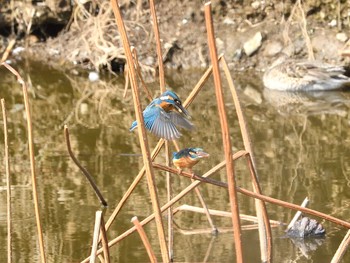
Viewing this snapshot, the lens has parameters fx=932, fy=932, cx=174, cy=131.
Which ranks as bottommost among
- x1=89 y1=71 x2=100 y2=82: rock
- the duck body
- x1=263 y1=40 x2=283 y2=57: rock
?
the duck body

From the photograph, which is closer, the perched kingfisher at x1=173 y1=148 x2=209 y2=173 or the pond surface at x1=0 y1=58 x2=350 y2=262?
the perched kingfisher at x1=173 y1=148 x2=209 y2=173

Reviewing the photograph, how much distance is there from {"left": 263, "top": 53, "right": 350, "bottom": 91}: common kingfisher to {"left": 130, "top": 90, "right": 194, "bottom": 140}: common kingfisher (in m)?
4.68

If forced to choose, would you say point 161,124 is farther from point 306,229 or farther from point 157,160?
point 157,160

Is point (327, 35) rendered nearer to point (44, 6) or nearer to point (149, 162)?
point (44, 6)

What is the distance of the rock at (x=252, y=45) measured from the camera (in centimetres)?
864

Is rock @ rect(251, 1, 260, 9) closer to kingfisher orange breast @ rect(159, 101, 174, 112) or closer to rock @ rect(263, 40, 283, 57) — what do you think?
rock @ rect(263, 40, 283, 57)

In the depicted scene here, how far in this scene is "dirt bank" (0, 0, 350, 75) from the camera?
860cm

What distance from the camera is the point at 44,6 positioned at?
945 cm

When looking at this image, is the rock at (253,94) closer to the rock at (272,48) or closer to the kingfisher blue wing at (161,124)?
the rock at (272,48)

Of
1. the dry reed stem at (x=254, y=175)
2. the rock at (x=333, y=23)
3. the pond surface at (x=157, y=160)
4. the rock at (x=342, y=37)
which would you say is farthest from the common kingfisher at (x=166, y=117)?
the rock at (x=333, y=23)

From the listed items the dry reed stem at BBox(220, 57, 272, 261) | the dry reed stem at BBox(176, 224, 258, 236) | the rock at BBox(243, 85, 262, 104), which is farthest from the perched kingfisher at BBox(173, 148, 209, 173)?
the rock at BBox(243, 85, 262, 104)

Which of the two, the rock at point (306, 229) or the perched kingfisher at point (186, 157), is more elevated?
the perched kingfisher at point (186, 157)

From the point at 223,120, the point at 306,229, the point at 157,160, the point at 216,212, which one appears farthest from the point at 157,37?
the point at 157,160

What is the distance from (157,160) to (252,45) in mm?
3165
